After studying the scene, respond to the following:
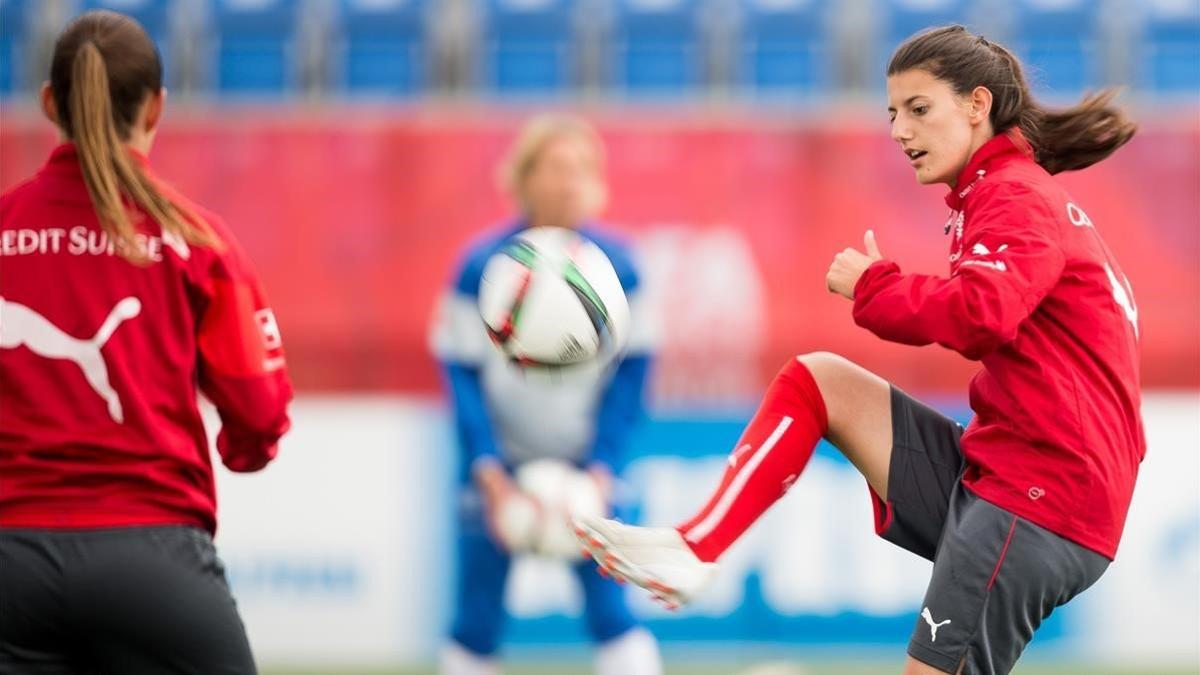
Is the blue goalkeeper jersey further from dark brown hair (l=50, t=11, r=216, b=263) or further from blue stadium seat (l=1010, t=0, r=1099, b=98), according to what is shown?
blue stadium seat (l=1010, t=0, r=1099, b=98)

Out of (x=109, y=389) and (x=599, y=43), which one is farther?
(x=599, y=43)

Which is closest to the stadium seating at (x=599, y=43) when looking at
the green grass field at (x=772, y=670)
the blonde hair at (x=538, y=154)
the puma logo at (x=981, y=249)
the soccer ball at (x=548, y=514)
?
the green grass field at (x=772, y=670)

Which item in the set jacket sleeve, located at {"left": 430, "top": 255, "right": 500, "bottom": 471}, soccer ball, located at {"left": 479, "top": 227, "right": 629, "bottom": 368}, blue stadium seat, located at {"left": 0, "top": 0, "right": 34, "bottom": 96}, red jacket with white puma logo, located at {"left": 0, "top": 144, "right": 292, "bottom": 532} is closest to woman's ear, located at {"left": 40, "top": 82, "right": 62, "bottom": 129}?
red jacket with white puma logo, located at {"left": 0, "top": 144, "right": 292, "bottom": 532}

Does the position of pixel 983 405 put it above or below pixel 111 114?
below

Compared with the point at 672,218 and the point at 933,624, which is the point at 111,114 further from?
the point at 672,218

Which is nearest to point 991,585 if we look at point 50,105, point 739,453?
point 739,453

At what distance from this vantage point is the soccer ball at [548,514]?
5.38 m

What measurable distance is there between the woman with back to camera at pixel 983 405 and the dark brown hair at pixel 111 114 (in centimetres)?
116

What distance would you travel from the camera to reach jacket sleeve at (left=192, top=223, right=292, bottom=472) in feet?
10.8

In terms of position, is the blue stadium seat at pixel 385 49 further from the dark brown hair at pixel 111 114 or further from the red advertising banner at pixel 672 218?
the dark brown hair at pixel 111 114

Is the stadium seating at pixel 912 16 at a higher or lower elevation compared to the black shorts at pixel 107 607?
higher

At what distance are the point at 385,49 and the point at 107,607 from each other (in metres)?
7.02

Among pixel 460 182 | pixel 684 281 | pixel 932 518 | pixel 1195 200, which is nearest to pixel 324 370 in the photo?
pixel 460 182

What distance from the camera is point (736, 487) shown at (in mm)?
3758
